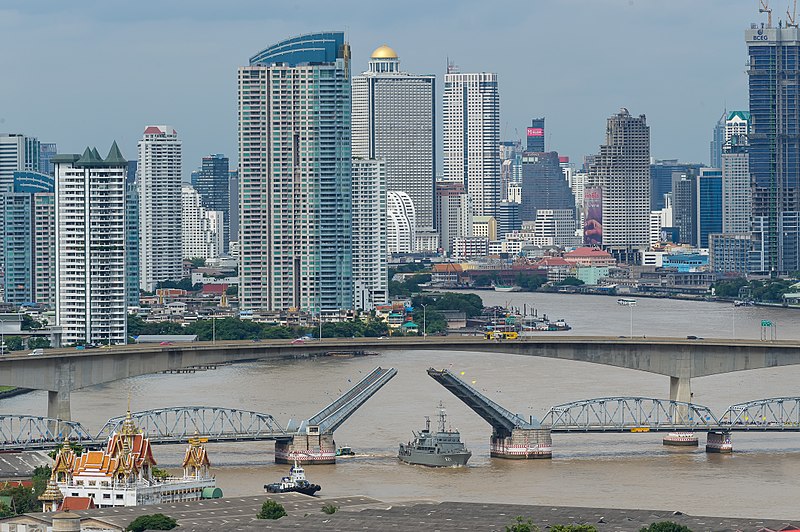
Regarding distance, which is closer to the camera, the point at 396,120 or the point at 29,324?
the point at 29,324

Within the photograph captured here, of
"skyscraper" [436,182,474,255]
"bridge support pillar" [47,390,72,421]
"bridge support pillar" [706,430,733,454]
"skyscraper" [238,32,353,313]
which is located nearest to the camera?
"bridge support pillar" [706,430,733,454]

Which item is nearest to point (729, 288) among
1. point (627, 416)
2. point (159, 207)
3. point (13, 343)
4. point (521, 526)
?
point (159, 207)

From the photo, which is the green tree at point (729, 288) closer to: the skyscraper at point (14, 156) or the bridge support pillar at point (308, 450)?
the skyscraper at point (14, 156)

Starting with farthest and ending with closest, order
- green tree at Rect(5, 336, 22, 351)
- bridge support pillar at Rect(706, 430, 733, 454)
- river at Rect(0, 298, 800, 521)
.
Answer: green tree at Rect(5, 336, 22, 351) → bridge support pillar at Rect(706, 430, 733, 454) → river at Rect(0, 298, 800, 521)

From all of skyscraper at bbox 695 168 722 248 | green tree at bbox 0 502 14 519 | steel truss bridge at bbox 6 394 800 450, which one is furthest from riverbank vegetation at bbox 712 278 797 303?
green tree at bbox 0 502 14 519

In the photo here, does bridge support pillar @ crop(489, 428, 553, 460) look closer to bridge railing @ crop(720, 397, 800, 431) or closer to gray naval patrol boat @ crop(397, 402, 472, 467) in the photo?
gray naval patrol boat @ crop(397, 402, 472, 467)

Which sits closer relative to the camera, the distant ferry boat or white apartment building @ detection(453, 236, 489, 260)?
the distant ferry boat

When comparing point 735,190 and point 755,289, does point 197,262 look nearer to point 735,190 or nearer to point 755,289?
point 735,190
